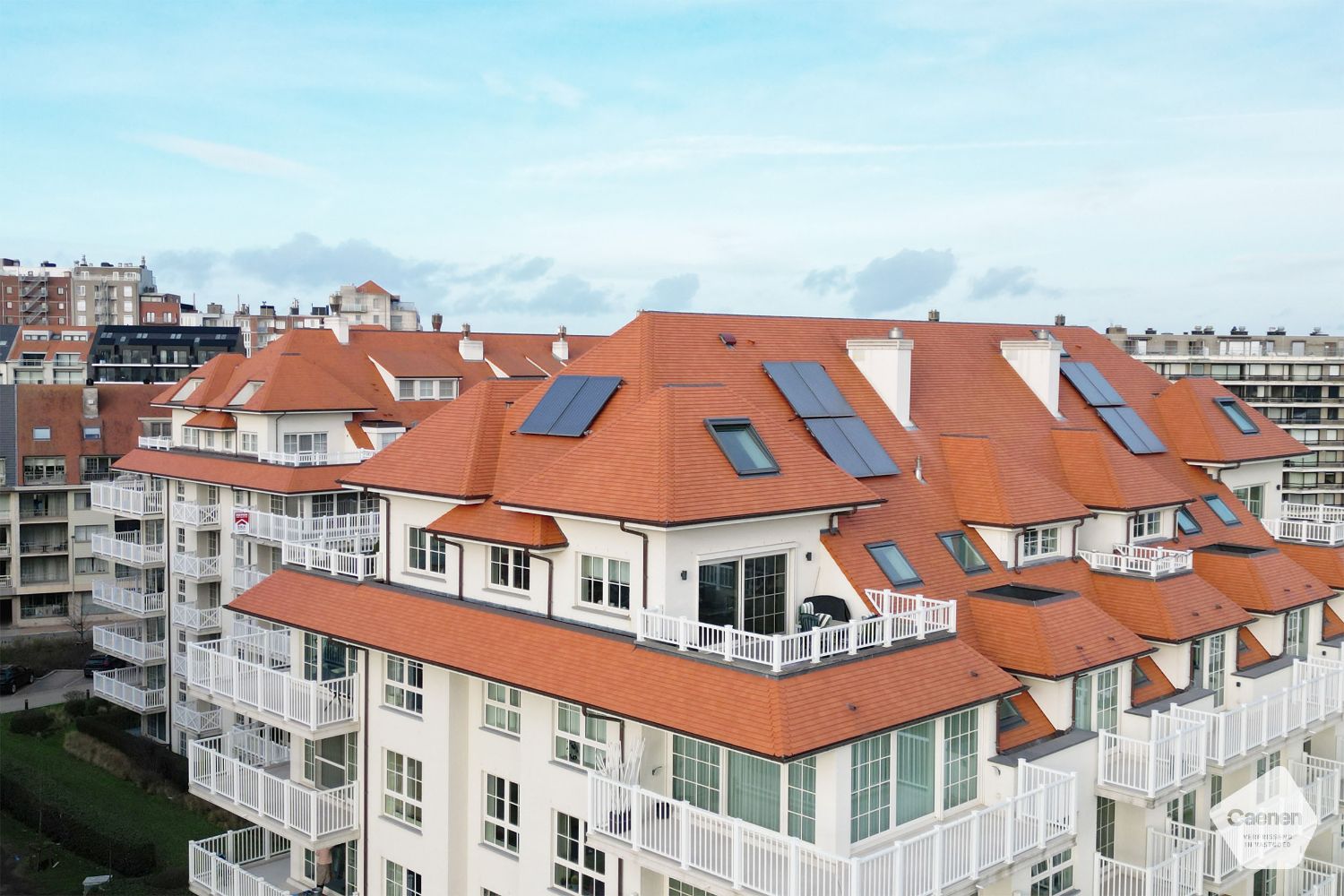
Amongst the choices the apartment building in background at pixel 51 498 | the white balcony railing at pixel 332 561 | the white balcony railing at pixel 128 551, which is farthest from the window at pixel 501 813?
the apartment building in background at pixel 51 498

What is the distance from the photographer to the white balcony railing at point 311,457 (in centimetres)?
4425

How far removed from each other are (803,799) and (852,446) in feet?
34.4

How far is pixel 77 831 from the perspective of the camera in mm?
38312

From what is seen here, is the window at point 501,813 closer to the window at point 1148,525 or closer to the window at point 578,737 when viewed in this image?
the window at point 578,737

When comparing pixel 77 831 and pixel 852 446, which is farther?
pixel 77 831

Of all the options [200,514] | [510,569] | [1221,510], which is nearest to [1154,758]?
[510,569]

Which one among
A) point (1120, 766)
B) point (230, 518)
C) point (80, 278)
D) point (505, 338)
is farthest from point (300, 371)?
point (80, 278)

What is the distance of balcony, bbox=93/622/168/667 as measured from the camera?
48.8 m

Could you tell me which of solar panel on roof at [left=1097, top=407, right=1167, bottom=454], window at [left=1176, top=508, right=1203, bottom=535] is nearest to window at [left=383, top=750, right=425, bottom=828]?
window at [left=1176, top=508, right=1203, bottom=535]

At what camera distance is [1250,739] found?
2577 cm

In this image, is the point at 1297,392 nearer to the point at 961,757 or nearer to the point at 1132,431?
the point at 1132,431

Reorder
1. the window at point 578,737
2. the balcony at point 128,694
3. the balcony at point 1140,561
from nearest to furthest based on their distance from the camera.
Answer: the window at point 578,737 < the balcony at point 1140,561 < the balcony at point 128,694

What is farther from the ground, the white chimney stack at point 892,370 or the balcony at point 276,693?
the white chimney stack at point 892,370

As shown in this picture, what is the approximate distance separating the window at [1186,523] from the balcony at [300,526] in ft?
86.3
